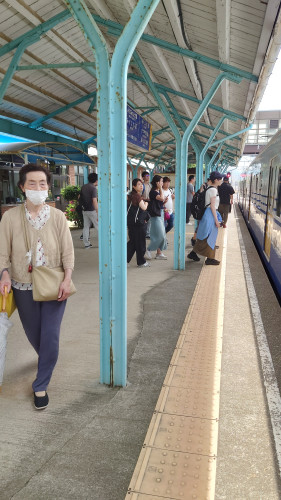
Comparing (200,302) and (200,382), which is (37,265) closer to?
(200,382)

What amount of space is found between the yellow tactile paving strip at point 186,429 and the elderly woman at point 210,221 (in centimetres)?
293

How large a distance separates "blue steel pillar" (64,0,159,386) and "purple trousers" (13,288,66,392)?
0.35 m

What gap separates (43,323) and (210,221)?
14.7 feet

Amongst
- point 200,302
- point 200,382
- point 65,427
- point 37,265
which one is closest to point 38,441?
point 65,427

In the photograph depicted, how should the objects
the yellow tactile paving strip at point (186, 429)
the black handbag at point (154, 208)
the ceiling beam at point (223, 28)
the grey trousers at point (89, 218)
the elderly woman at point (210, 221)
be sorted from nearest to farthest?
1. the yellow tactile paving strip at point (186, 429)
2. the ceiling beam at point (223, 28)
3. the elderly woman at point (210, 221)
4. the black handbag at point (154, 208)
5. the grey trousers at point (89, 218)

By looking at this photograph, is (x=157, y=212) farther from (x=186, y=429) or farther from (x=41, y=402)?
(x=186, y=429)

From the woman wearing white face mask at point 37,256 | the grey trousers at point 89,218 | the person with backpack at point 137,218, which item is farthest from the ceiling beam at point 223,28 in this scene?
the grey trousers at point 89,218

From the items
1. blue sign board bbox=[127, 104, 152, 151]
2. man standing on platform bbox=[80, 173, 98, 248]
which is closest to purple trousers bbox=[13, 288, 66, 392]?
blue sign board bbox=[127, 104, 152, 151]

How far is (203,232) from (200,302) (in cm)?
214

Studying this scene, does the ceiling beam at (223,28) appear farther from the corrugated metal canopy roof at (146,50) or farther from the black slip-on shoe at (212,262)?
the black slip-on shoe at (212,262)

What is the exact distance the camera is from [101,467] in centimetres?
205

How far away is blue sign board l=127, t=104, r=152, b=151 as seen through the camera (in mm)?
7129

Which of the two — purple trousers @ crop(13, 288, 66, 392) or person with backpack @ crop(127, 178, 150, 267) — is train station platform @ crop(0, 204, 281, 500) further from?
person with backpack @ crop(127, 178, 150, 267)

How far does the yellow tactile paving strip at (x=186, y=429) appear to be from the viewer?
6.21 feet
